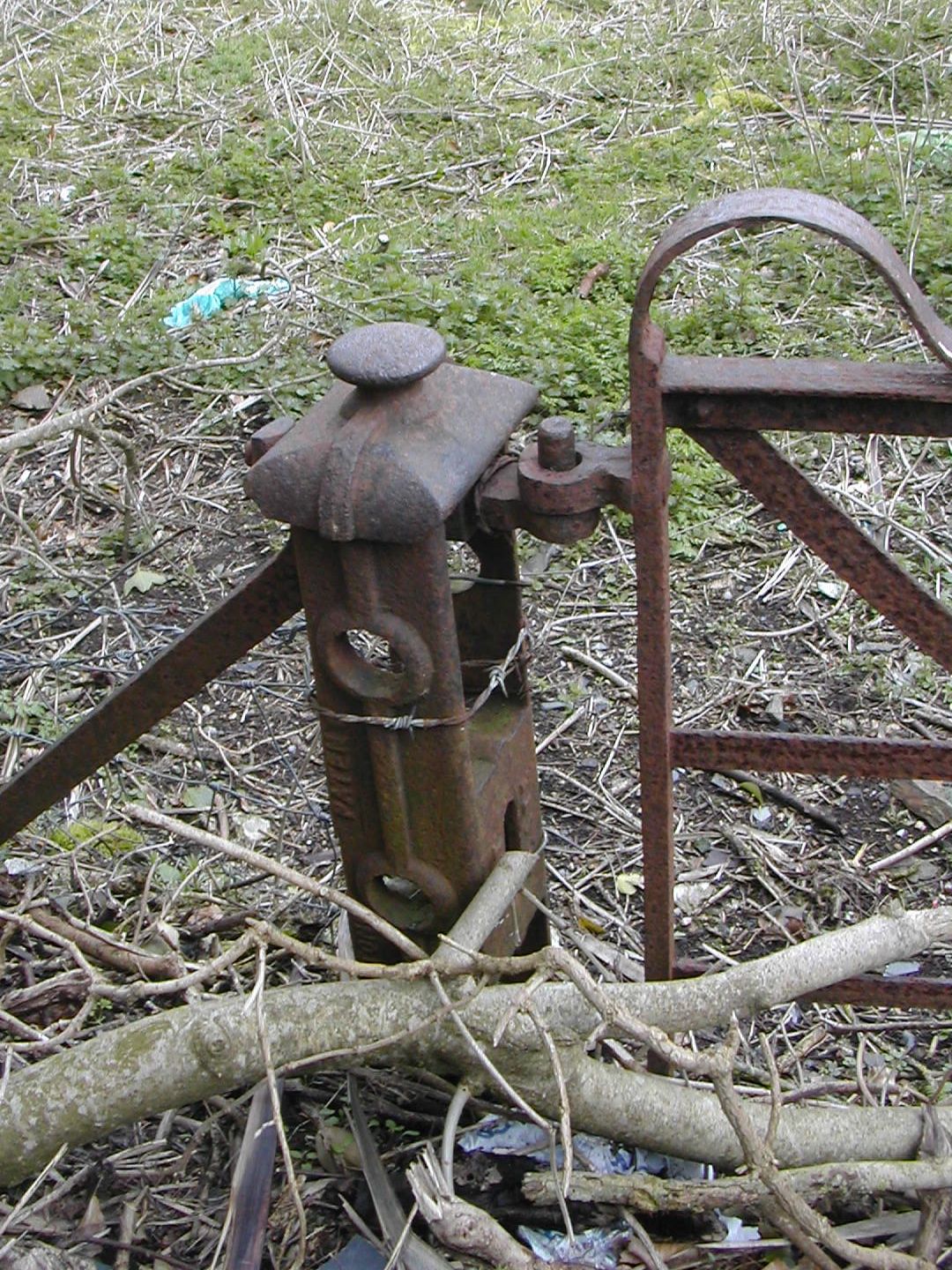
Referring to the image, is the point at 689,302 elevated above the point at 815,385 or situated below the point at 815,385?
below

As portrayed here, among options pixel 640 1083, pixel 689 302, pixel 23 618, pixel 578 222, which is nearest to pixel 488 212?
pixel 578 222

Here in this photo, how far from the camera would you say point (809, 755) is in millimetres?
2146

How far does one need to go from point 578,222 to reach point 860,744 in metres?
3.75

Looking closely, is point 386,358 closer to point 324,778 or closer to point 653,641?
point 653,641

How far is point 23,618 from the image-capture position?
12.7ft

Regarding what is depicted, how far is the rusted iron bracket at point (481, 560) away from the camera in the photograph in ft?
6.04

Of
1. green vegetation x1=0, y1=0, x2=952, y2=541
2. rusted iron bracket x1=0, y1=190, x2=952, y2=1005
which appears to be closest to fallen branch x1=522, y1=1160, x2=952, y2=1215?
rusted iron bracket x1=0, y1=190, x2=952, y2=1005

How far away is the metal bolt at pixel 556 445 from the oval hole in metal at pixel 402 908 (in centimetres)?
79

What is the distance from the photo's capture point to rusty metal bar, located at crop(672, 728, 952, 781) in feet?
6.87

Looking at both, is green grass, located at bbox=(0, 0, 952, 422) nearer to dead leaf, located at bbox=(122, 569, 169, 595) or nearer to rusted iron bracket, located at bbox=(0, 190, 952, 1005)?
dead leaf, located at bbox=(122, 569, 169, 595)

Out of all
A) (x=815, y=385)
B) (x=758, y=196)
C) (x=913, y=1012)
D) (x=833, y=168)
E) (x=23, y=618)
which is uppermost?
(x=758, y=196)

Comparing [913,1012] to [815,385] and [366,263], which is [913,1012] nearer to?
[815,385]

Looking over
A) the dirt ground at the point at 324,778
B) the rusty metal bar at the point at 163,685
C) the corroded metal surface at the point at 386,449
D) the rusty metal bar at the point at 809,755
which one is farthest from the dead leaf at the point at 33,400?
the rusty metal bar at the point at 809,755

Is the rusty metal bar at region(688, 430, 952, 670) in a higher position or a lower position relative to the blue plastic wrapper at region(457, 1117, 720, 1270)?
higher
